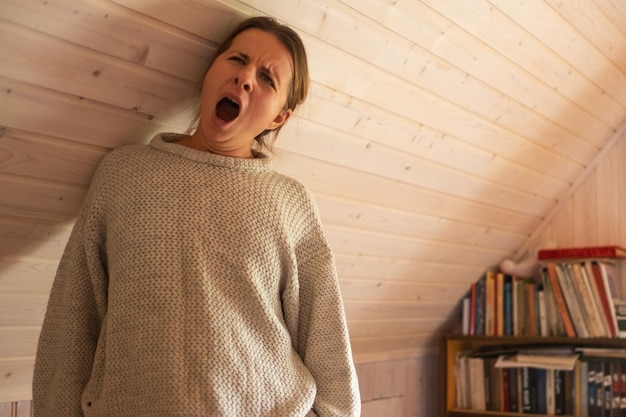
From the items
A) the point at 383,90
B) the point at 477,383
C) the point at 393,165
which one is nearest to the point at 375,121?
the point at 383,90

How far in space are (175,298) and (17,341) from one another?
53cm

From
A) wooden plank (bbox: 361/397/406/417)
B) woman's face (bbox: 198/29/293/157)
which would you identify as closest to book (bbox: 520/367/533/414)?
wooden plank (bbox: 361/397/406/417)

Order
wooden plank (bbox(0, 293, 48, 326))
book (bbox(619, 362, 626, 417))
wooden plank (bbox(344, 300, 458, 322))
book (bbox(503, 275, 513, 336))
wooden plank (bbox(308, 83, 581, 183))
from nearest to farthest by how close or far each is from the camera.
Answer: wooden plank (bbox(0, 293, 48, 326)) → wooden plank (bbox(308, 83, 581, 183)) → wooden plank (bbox(344, 300, 458, 322)) → book (bbox(619, 362, 626, 417)) → book (bbox(503, 275, 513, 336))

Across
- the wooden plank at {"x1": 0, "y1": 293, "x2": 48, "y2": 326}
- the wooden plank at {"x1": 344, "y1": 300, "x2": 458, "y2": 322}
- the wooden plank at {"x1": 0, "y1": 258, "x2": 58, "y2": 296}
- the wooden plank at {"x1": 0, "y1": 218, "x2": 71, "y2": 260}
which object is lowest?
the wooden plank at {"x1": 0, "y1": 293, "x2": 48, "y2": 326}

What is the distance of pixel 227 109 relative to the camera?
1366 mm

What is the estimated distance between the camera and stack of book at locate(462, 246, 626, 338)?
2.70 meters

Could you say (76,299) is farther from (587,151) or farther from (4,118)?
(587,151)

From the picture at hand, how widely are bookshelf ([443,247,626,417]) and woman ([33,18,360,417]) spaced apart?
1560 millimetres

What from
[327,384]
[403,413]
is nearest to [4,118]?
[327,384]

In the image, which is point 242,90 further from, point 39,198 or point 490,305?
point 490,305

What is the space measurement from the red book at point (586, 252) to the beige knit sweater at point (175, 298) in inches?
66.3

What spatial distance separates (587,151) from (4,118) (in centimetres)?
219

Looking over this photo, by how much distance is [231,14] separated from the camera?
1385mm

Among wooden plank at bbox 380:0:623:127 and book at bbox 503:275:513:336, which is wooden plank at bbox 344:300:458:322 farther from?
wooden plank at bbox 380:0:623:127
